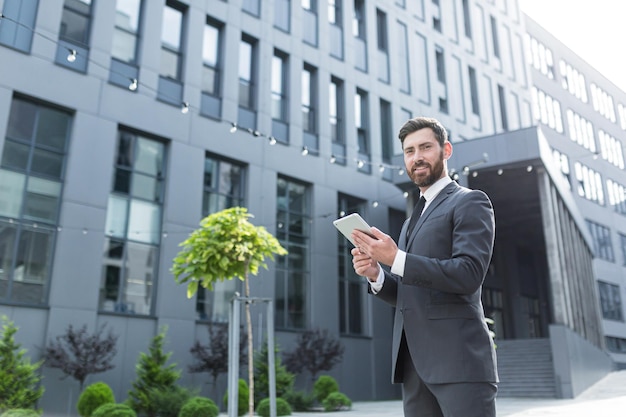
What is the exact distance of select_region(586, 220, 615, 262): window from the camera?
3561 cm

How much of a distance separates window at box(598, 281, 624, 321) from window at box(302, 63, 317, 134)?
24.2m

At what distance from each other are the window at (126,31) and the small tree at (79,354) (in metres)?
7.51

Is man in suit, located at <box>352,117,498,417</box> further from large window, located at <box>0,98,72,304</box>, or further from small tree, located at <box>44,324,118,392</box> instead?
large window, located at <box>0,98,72,304</box>

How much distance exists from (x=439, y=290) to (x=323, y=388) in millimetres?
14271

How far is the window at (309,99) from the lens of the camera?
20.0 meters

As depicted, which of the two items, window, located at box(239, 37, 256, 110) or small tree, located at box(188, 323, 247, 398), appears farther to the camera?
window, located at box(239, 37, 256, 110)

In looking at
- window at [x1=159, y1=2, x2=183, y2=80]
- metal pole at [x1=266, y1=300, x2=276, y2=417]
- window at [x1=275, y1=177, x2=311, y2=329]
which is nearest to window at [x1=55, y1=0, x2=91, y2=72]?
window at [x1=159, y1=2, x2=183, y2=80]

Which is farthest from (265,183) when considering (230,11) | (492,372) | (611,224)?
(611,224)

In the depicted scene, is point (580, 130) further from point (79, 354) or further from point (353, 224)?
point (353, 224)

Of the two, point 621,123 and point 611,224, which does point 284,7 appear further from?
A: point 621,123

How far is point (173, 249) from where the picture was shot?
1500 cm

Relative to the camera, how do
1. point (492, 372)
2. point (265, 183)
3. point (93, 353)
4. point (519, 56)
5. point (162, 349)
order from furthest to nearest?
point (519, 56), point (265, 183), point (162, 349), point (93, 353), point (492, 372)

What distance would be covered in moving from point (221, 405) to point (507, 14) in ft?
92.1

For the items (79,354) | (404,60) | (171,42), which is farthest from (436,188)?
(404,60)
